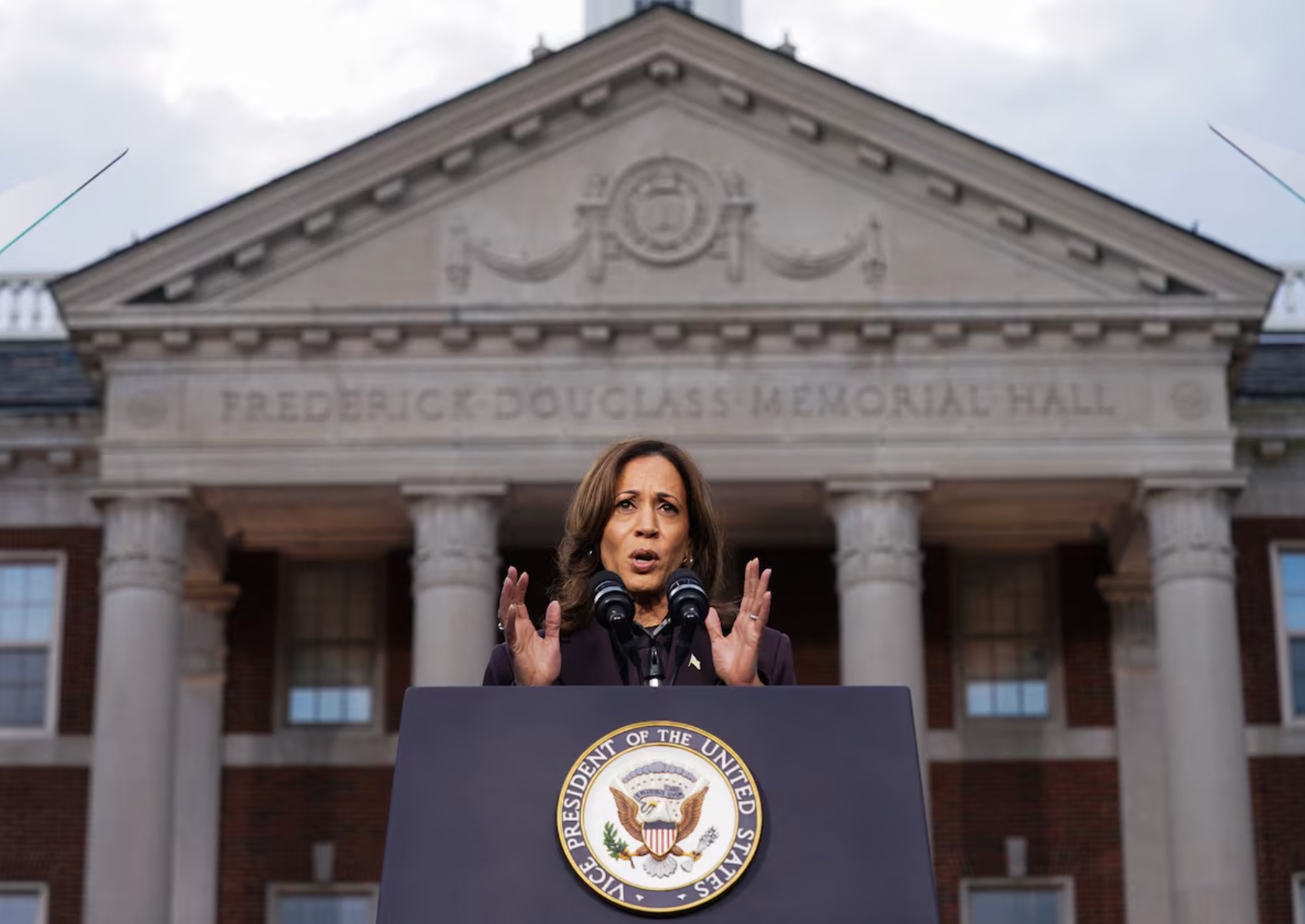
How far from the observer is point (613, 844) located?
370cm

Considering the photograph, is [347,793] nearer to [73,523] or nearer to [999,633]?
[73,523]

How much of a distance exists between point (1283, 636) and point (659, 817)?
2287 cm

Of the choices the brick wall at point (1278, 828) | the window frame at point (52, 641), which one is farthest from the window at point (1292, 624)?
the window frame at point (52, 641)

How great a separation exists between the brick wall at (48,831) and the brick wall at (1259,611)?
12.7 m

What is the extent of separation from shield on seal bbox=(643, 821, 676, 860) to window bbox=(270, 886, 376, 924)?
2213 cm

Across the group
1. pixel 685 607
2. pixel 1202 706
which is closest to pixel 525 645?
pixel 685 607

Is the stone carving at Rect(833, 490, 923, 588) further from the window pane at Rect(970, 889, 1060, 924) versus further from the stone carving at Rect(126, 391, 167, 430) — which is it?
the stone carving at Rect(126, 391, 167, 430)

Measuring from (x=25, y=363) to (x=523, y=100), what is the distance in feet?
25.8

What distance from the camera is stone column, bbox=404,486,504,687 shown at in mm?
21953

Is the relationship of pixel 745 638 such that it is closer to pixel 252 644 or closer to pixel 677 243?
pixel 677 243

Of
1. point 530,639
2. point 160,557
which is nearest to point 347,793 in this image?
point 160,557

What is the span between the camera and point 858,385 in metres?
23.0

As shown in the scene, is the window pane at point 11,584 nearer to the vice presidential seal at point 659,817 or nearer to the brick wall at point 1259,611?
the brick wall at point 1259,611

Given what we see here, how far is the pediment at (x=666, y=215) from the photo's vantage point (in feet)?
75.4
